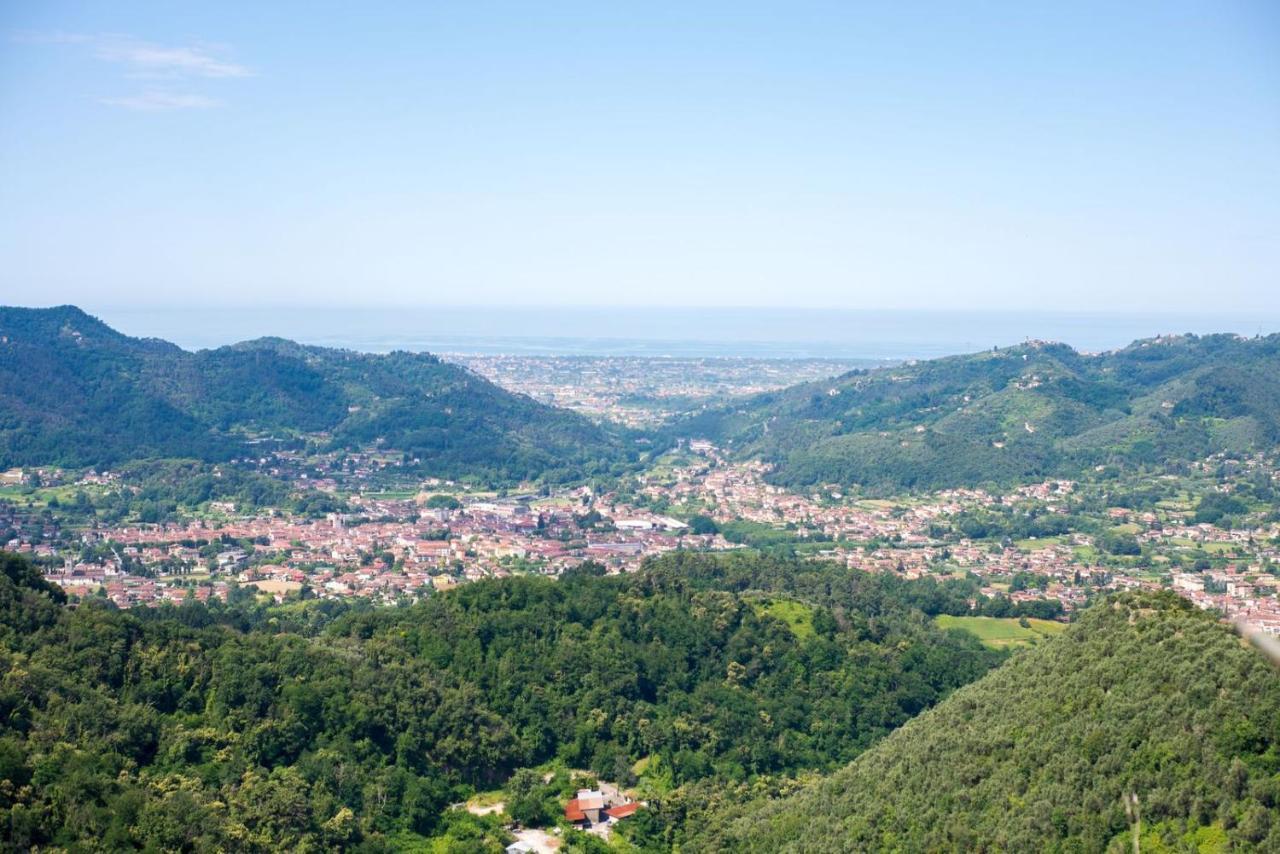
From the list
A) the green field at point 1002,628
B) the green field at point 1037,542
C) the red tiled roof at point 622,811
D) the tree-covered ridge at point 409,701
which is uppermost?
the tree-covered ridge at point 409,701

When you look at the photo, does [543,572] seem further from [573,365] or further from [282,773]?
[573,365]

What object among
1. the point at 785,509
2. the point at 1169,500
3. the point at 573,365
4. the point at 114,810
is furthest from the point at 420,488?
the point at 573,365

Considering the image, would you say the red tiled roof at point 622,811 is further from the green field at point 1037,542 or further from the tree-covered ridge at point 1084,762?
the green field at point 1037,542

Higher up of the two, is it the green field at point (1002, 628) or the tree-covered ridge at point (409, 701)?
the tree-covered ridge at point (409, 701)

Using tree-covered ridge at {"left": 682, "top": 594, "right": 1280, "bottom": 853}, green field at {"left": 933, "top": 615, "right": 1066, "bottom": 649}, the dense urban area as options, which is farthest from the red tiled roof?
green field at {"left": 933, "top": 615, "right": 1066, "bottom": 649}

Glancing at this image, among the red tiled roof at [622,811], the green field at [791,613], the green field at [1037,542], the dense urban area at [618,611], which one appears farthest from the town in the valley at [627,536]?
the red tiled roof at [622,811]

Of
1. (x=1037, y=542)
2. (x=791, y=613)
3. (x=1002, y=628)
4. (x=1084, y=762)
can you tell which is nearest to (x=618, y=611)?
(x=791, y=613)

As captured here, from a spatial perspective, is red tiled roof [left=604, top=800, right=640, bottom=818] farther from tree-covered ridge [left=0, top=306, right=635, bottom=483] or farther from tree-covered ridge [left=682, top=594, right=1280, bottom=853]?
tree-covered ridge [left=0, top=306, right=635, bottom=483]
